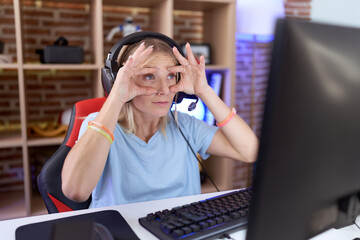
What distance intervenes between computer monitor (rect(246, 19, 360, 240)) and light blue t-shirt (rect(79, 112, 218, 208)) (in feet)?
2.38

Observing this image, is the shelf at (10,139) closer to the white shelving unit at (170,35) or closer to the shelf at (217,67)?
the white shelving unit at (170,35)

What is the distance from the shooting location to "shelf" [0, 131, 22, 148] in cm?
183

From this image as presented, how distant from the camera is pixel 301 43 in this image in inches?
14.9

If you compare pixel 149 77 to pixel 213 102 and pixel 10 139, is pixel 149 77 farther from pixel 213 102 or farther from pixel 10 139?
pixel 10 139

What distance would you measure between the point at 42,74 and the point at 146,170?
4.76ft

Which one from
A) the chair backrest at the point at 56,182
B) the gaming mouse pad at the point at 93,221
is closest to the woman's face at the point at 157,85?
the chair backrest at the point at 56,182

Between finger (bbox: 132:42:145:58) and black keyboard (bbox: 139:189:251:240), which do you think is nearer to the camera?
black keyboard (bbox: 139:189:251:240)

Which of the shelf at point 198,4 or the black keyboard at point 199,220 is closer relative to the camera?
the black keyboard at point 199,220

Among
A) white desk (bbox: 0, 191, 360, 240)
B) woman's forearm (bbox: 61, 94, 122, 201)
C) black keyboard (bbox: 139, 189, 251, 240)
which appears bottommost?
white desk (bbox: 0, 191, 360, 240)

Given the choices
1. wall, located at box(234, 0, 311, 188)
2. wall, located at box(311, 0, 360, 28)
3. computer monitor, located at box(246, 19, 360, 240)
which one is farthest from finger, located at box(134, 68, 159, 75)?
wall, located at box(311, 0, 360, 28)

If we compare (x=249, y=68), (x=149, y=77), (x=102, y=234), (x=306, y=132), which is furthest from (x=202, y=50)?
(x=306, y=132)

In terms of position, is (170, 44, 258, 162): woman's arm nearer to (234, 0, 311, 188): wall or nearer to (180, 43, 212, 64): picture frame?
(180, 43, 212, 64): picture frame

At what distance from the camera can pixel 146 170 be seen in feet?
3.81

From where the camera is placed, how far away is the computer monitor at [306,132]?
0.37 metres
